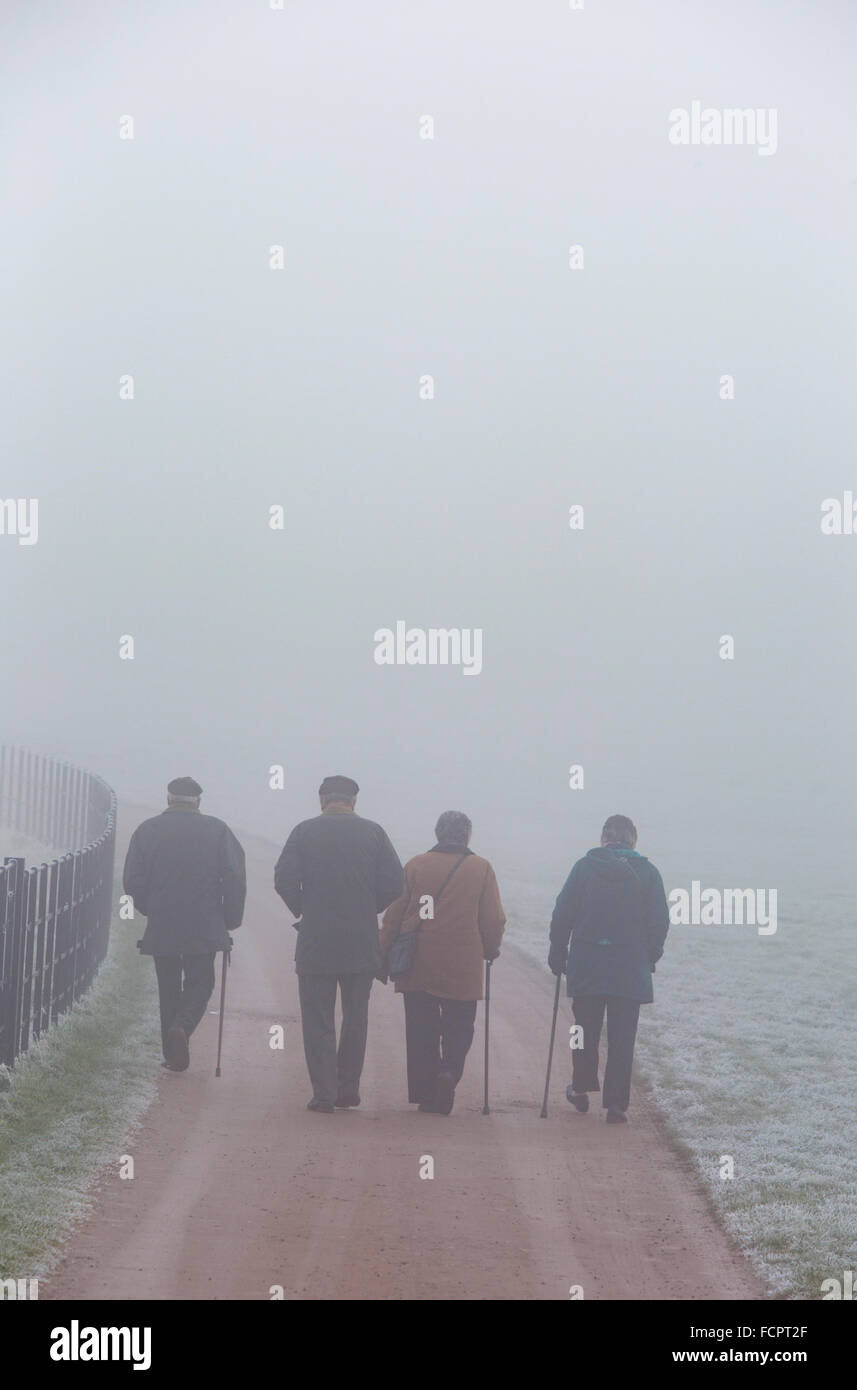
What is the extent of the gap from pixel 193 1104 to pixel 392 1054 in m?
2.72

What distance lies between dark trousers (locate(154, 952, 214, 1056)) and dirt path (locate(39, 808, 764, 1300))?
40 centimetres

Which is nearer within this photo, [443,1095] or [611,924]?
[443,1095]

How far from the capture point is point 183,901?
10750 mm

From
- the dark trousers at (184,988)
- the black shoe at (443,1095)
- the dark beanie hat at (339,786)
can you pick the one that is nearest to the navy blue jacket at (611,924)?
the black shoe at (443,1095)

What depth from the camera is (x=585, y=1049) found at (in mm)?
10688

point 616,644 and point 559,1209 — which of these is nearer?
point 559,1209

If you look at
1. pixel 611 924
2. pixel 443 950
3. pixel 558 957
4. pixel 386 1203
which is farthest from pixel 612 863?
pixel 386 1203

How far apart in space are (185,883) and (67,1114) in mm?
2009

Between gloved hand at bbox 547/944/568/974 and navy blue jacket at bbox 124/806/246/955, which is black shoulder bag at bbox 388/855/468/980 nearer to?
gloved hand at bbox 547/944/568/974

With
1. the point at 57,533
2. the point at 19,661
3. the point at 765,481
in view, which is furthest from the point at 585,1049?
the point at 765,481

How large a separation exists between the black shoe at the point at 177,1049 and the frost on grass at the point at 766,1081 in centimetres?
345

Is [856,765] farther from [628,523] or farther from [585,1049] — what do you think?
[585,1049]

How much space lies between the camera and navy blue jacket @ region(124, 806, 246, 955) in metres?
10.7

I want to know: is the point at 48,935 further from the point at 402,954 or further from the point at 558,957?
the point at 558,957
